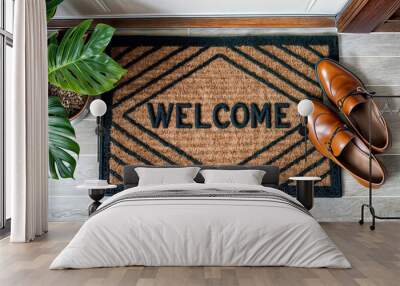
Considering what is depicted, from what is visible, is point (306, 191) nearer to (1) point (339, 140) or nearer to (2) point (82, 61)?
(1) point (339, 140)

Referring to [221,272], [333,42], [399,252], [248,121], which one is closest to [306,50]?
[333,42]

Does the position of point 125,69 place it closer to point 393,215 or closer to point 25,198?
point 25,198

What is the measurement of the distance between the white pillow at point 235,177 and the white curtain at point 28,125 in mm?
1808

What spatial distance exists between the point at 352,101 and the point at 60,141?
3413 mm

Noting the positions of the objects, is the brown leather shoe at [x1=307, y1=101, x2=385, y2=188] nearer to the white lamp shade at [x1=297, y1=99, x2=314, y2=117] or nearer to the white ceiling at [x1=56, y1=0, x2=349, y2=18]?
the white lamp shade at [x1=297, y1=99, x2=314, y2=117]

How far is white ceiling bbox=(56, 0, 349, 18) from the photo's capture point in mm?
5309

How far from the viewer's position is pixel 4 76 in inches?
187

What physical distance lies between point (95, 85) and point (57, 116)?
558mm

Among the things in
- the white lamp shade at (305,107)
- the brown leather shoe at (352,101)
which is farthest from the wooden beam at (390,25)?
the white lamp shade at (305,107)

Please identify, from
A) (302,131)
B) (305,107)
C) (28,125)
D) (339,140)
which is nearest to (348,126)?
(339,140)

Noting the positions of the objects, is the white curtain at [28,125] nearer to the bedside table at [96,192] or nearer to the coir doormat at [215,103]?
the bedside table at [96,192]

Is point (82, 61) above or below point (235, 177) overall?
above

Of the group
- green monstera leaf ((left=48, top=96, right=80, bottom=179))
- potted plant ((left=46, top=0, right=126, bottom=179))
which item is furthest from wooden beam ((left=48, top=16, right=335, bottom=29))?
green monstera leaf ((left=48, top=96, right=80, bottom=179))

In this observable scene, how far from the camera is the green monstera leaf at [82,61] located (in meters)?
5.28
